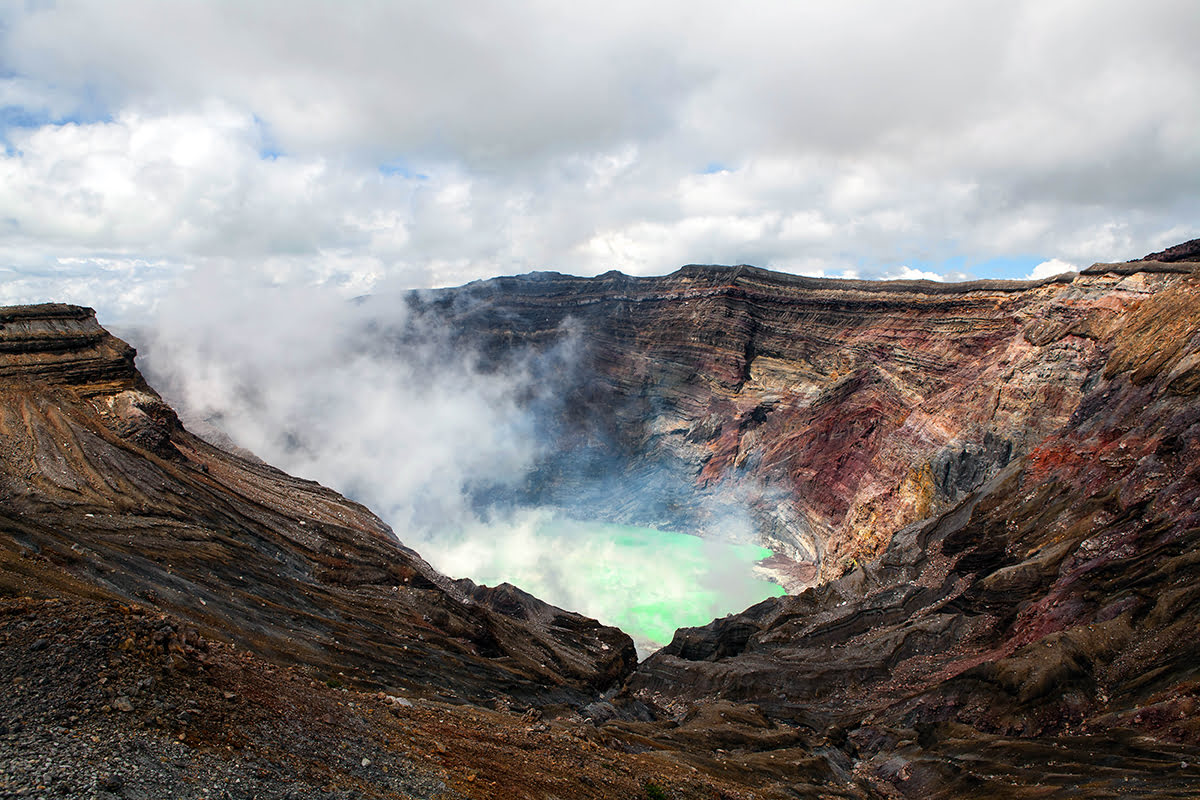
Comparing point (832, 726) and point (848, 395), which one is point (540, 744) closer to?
point (832, 726)

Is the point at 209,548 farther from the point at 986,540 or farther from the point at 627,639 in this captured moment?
the point at 986,540

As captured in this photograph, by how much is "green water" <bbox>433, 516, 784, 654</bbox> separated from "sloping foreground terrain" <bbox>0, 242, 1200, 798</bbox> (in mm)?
14177

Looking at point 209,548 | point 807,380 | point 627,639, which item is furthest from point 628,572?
point 209,548

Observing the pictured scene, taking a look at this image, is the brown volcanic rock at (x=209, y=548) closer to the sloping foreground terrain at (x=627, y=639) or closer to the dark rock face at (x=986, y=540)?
the sloping foreground terrain at (x=627, y=639)

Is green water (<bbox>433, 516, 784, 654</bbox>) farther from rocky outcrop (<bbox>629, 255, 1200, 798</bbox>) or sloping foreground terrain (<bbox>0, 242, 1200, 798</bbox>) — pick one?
rocky outcrop (<bbox>629, 255, 1200, 798</bbox>)

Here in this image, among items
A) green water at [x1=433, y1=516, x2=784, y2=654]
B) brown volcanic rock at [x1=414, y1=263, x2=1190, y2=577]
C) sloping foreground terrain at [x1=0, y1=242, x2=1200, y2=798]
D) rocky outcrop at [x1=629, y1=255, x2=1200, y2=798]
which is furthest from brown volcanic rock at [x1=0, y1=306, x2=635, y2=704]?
brown volcanic rock at [x1=414, y1=263, x2=1190, y2=577]

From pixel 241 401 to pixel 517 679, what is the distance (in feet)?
253

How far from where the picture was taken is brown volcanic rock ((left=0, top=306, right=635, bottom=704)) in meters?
19.4

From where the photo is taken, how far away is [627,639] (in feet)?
137

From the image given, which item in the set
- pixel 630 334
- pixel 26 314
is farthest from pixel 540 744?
pixel 630 334

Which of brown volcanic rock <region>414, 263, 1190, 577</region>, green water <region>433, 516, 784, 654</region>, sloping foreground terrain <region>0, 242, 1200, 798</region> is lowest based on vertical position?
sloping foreground terrain <region>0, 242, 1200, 798</region>

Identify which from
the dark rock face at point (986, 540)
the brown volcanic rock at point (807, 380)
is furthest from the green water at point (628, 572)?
the dark rock face at point (986, 540)

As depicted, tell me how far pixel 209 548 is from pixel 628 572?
167ft

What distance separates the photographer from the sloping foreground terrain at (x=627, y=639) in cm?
1122
